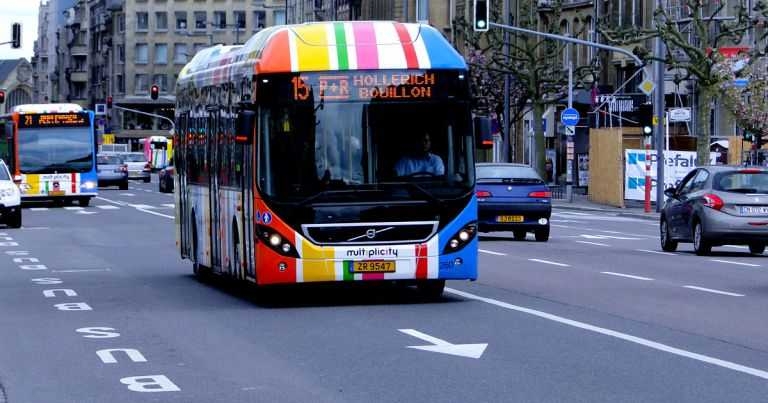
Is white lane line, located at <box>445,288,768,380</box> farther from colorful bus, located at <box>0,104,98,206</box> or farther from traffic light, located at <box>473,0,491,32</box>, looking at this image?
colorful bus, located at <box>0,104,98,206</box>

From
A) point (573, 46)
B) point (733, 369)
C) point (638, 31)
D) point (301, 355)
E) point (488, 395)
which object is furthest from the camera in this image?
point (573, 46)

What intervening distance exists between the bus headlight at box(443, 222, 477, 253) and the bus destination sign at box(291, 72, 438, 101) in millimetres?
1324

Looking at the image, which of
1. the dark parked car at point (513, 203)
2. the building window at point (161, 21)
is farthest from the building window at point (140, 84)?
the dark parked car at point (513, 203)

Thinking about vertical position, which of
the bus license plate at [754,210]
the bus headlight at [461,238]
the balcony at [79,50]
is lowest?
the bus license plate at [754,210]

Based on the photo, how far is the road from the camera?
1112 cm

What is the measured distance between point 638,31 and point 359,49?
35930 mm

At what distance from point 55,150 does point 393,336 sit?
4231cm

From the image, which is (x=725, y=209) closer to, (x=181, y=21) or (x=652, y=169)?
(x=652, y=169)

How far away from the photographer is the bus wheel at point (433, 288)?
60.1 ft

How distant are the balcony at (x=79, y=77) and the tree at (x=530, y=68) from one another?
348 feet

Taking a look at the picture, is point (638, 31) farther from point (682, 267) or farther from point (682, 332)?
point (682, 332)

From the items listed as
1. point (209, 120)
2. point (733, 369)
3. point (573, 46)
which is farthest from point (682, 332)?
point (573, 46)

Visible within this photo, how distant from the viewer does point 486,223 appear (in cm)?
3275

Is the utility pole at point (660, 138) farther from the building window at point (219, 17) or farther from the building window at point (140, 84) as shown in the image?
the building window at point (140, 84)
